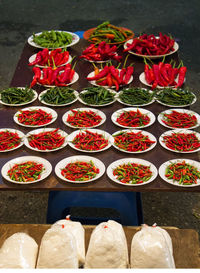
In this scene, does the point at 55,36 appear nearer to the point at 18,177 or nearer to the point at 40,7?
the point at 18,177

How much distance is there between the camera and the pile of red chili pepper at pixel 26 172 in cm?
266

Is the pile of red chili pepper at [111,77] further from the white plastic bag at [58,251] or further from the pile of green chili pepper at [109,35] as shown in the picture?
the white plastic bag at [58,251]

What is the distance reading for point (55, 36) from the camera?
493 cm

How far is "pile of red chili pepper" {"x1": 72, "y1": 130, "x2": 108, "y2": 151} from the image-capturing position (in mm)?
2949

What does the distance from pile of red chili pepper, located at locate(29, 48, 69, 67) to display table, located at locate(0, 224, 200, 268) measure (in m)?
2.35

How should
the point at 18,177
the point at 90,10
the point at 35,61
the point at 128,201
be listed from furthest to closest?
1. the point at 90,10
2. the point at 35,61
3. the point at 128,201
4. the point at 18,177

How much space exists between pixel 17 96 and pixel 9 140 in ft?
2.40

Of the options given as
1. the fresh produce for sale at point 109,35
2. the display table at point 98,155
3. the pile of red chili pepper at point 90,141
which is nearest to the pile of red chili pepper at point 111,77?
the display table at point 98,155

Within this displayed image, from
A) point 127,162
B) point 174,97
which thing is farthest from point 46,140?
point 174,97

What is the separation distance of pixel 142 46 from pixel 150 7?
18.0 feet

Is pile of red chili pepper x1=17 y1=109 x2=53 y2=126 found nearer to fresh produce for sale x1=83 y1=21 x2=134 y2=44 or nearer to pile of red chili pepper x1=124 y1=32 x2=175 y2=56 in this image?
pile of red chili pepper x1=124 y1=32 x2=175 y2=56

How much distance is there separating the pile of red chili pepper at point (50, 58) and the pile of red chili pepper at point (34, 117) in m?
1.06
